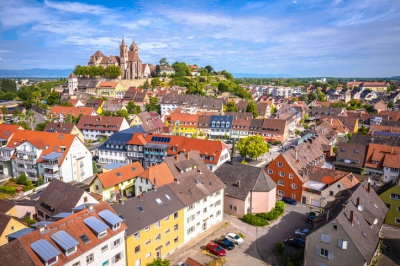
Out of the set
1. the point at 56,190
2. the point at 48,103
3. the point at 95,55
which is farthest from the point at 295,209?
the point at 95,55

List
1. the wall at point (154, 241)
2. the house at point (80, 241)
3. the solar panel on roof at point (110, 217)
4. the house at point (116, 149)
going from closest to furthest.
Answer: the house at point (80, 241) → the solar panel on roof at point (110, 217) → the wall at point (154, 241) → the house at point (116, 149)

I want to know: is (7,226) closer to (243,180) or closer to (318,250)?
(243,180)

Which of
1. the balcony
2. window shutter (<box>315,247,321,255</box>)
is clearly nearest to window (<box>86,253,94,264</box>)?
window shutter (<box>315,247,321,255</box>)

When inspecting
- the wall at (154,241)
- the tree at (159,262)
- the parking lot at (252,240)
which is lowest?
the parking lot at (252,240)

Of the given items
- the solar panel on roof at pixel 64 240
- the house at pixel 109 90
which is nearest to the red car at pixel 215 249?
the solar panel on roof at pixel 64 240

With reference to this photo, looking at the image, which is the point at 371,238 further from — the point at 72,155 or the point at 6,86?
the point at 6,86

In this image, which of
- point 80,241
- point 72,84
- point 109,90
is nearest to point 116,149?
point 80,241

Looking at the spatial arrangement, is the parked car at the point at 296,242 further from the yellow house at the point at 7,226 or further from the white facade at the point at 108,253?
the yellow house at the point at 7,226
